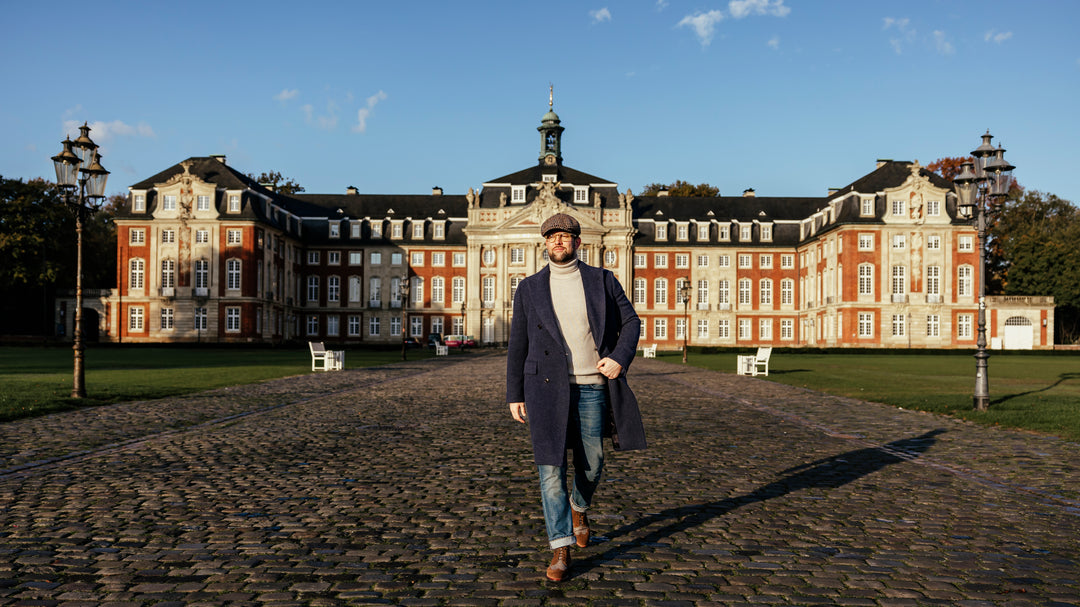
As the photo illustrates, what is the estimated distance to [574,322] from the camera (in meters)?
5.22

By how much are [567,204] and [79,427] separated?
2562 inches

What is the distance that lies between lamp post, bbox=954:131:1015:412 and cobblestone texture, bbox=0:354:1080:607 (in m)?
3.62

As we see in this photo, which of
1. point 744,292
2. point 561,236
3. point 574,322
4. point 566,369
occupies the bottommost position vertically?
point 566,369

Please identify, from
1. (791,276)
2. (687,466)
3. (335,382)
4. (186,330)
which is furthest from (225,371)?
(791,276)

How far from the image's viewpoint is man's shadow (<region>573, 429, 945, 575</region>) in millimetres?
5945

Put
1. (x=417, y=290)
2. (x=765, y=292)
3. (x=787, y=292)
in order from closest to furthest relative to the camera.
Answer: (x=787, y=292), (x=765, y=292), (x=417, y=290)

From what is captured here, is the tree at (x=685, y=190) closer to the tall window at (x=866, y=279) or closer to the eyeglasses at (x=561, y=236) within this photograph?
the tall window at (x=866, y=279)

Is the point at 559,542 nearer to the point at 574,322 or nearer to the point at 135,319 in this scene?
the point at 574,322

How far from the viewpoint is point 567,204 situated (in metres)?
75.9

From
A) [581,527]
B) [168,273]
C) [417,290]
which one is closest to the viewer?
[581,527]

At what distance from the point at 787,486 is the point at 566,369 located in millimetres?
3978

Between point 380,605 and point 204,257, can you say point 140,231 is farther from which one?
point 380,605

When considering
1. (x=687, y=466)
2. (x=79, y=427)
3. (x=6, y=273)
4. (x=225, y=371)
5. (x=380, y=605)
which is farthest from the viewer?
(x=6, y=273)

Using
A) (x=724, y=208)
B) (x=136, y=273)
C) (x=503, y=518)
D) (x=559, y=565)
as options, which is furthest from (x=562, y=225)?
(x=724, y=208)
